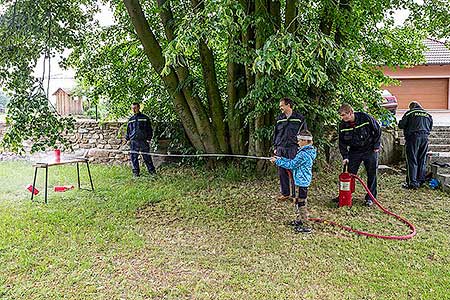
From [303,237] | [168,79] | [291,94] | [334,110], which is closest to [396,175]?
[334,110]

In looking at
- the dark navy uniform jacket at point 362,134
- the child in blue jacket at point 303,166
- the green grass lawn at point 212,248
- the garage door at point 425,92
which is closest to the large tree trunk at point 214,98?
the green grass lawn at point 212,248

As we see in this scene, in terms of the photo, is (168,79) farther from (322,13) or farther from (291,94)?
(322,13)

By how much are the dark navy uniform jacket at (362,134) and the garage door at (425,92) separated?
13.6 metres

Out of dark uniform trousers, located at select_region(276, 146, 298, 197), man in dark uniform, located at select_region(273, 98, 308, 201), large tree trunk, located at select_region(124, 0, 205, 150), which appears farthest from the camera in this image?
large tree trunk, located at select_region(124, 0, 205, 150)

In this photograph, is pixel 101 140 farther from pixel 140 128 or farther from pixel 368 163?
pixel 368 163

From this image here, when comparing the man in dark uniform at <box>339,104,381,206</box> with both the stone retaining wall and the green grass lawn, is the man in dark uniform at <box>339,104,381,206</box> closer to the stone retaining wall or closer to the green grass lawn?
the green grass lawn

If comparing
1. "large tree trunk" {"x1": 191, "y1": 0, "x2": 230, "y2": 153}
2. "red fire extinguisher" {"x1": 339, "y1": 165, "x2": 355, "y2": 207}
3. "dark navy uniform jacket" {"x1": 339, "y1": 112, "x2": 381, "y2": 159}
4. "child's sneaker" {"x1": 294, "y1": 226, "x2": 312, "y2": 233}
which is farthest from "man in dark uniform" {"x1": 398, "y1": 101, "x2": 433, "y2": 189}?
"large tree trunk" {"x1": 191, "y1": 0, "x2": 230, "y2": 153}

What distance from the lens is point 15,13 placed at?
547 centimetres

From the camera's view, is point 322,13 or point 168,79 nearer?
point 322,13

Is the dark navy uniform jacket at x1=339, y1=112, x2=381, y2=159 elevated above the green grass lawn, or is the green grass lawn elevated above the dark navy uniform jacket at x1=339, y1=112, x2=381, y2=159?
the dark navy uniform jacket at x1=339, y1=112, x2=381, y2=159

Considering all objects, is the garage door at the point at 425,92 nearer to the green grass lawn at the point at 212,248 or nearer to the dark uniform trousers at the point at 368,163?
the green grass lawn at the point at 212,248

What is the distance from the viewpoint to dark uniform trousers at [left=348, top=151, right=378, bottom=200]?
5234 millimetres

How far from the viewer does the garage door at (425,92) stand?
57.5 feet

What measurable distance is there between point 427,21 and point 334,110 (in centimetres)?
238
